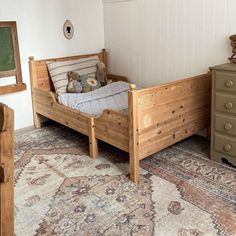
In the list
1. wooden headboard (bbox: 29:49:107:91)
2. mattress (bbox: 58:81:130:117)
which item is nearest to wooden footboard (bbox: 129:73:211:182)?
mattress (bbox: 58:81:130:117)

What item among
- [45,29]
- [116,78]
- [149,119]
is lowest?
[149,119]

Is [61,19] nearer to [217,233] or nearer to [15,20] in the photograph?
[15,20]

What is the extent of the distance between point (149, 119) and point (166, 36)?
1259 mm

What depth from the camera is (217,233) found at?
1772 mm

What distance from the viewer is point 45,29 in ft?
11.5

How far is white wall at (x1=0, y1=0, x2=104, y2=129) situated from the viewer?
3318 mm

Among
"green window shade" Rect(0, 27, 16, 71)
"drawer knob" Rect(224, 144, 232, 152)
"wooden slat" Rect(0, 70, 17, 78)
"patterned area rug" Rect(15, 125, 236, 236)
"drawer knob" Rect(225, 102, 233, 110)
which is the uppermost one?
"green window shade" Rect(0, 27, 16, 71)

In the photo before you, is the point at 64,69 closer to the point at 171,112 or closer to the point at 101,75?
the point at 101,75

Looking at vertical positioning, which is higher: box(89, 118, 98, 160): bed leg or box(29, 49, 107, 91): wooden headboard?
box(29, 49, 107, 91): wooden headboard

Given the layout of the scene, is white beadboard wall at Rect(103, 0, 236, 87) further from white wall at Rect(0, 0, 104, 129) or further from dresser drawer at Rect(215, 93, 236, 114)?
dresser drawer at Rect(215, 93, 236, 114)

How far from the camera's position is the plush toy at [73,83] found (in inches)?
132

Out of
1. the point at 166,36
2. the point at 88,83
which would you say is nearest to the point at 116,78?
the point at 88,83

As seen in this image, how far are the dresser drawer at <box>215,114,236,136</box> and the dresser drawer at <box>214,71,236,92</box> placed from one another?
9.5 inches

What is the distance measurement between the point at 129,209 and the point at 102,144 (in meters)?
1.17
